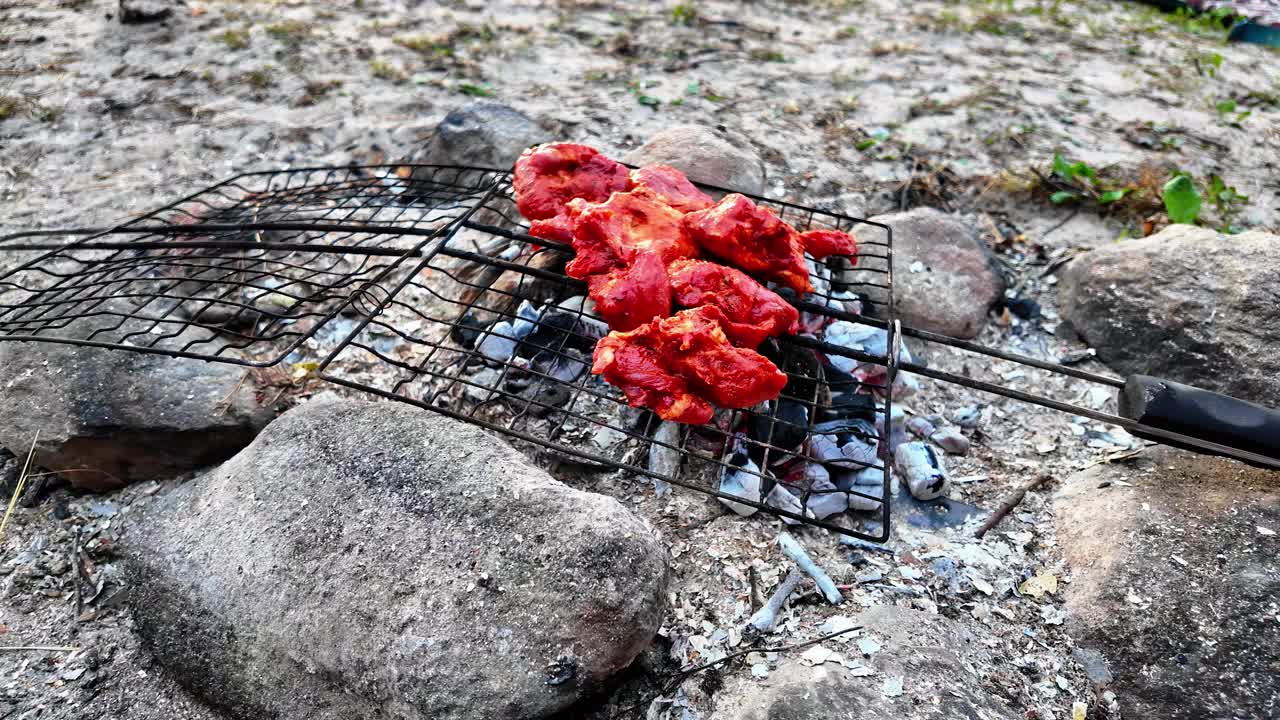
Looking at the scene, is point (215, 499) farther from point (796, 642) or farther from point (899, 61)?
point (899, 61)

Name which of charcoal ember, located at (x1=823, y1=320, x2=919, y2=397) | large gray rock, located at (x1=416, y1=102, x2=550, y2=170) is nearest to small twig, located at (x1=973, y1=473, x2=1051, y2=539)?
charcoal ember, located at (x1=823, y1=320, x2=919, y2=397)

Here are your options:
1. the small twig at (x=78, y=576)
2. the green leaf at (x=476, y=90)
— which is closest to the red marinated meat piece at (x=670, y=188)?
the small twig at (x=78, y=576)

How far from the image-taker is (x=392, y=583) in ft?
7.19

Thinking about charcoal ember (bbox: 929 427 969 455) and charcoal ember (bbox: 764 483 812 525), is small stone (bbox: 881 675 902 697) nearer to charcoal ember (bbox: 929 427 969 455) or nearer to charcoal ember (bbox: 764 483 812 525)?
charcoal ember (bbox: 764 483 812 525)

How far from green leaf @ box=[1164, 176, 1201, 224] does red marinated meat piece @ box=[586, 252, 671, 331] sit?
3.66 m

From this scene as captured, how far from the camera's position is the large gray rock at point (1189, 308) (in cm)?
324

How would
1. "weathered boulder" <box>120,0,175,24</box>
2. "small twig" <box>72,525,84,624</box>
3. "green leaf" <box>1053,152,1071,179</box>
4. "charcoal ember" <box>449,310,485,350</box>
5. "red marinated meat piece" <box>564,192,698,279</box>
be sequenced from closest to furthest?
"small twig" <box>72,525,84,624</box> → "red marinated meat piece" <box>564,192,698,279</box> → "charcoal ember" <box>449,310,485,350</box> → "green leaf" <box>1053,152,1071,179</box> → "weathered boulder" <box>120,0,175,24</box>

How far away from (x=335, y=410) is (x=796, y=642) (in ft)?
6.29

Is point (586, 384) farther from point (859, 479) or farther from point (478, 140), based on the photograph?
point (478, 140)

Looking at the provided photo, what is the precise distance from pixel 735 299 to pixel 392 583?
Answer: 63.5 inches

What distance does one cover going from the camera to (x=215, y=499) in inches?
100

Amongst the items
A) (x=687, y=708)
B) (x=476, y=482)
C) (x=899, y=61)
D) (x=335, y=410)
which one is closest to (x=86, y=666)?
(x=335, y=410)

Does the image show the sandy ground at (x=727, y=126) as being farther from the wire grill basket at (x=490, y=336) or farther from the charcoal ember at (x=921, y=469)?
the wire grill basket at (x=490, y=336)

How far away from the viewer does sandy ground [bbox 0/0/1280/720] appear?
255cm
